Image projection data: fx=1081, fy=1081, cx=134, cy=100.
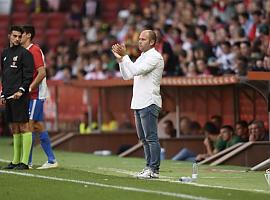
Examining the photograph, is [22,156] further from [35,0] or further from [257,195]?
[35,0]

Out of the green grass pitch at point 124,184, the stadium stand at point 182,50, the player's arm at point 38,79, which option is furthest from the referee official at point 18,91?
the stadium stand at point 182,50

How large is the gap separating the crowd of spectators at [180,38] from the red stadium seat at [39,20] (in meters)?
0.84

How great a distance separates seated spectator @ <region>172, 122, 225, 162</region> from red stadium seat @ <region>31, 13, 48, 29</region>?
45.4 ft

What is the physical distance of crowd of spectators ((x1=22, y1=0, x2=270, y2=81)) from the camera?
65.5ft

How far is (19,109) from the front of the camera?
14227 mm

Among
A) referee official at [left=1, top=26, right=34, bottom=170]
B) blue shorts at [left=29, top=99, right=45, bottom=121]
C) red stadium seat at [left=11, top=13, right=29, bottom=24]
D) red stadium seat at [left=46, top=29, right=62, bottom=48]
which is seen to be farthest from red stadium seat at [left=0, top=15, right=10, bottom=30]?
referee official at [left=1, top=26, right=34, bottom=170]

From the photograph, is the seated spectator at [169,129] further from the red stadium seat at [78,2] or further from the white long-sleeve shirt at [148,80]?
the red stadium seat at [78,2]

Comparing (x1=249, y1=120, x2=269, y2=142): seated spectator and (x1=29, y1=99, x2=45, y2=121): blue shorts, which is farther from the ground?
(x1=29, y1=99, x2=45, y2=121): blue shorts

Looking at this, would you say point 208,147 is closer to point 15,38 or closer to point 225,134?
point 225,134

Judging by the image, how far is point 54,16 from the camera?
32.3 metres

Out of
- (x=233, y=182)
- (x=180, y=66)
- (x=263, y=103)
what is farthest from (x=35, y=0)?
(x=233, y=182)

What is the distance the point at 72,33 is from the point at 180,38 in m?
8.01

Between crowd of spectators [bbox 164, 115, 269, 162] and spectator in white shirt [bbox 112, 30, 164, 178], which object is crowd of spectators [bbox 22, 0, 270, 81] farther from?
spectator in white shirt [bbox 112, 30, 164, 178]

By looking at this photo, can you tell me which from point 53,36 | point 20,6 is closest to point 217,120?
point 53,36
